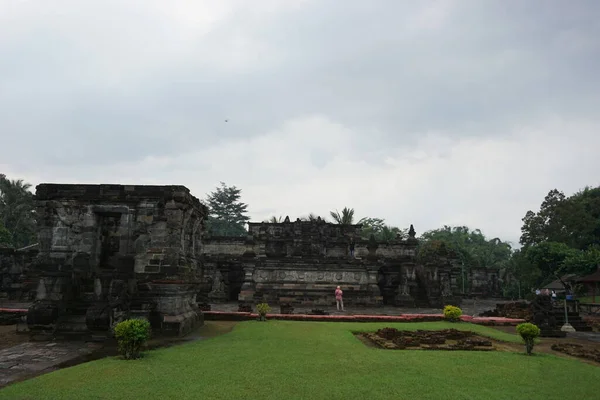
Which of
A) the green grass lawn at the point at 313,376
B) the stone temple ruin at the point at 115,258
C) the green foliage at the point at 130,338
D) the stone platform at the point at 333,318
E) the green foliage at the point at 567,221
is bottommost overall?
the stone platform at the point at 333,318

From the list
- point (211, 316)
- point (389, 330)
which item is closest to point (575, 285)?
point (389, 330)

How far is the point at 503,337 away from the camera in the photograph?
11.4 meters

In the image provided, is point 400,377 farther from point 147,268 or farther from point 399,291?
point 399,291

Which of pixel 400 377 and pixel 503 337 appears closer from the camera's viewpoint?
pixel 400 377

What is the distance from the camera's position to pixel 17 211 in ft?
135

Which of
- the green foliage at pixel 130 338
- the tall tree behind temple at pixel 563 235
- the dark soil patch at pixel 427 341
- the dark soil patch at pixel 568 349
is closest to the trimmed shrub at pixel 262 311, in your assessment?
the dark soil patch at pixel 427 341

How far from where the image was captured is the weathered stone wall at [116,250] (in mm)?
10500

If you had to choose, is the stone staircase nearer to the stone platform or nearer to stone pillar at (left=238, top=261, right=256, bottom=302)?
the stone platform

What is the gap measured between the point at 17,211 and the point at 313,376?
1775 inches

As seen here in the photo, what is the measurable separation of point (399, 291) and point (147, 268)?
1723cm

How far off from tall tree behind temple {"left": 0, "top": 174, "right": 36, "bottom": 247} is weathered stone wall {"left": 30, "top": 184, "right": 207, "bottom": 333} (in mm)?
35967

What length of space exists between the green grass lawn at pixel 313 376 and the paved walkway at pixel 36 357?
24.1 inches

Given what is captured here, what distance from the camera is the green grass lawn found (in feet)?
18.1

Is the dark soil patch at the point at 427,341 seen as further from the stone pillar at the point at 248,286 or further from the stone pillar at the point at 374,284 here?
the stone pillar at the point at 248,286
